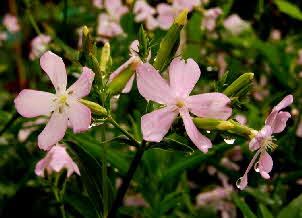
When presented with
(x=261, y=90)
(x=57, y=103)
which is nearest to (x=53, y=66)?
(x=57, y=103)

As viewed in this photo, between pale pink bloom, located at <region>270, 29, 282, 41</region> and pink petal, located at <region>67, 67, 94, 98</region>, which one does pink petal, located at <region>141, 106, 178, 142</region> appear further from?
pale pink bloom, located at <region>270, 29, 282, 41</region>

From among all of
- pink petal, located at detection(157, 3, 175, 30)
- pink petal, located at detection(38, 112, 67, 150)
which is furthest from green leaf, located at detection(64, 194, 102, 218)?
pink petal, located at detection(157, 3, 175, 30)

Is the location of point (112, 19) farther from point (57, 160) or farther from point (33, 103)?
point (33, 103)

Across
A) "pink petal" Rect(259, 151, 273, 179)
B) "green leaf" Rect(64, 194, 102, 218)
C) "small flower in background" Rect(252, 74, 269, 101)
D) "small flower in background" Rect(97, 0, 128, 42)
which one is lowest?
"small flower in background" Rect(252, 74, 269, 101)

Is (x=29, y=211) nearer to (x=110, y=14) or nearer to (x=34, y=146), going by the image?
(x=34, y=146)

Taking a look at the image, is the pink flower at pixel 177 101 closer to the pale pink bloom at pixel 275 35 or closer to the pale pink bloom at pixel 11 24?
the pale pink bloom at pixel 275 35

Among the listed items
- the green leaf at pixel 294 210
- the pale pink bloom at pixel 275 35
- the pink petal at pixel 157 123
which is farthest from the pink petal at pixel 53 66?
the pale pink bloom at pixel 275 35
